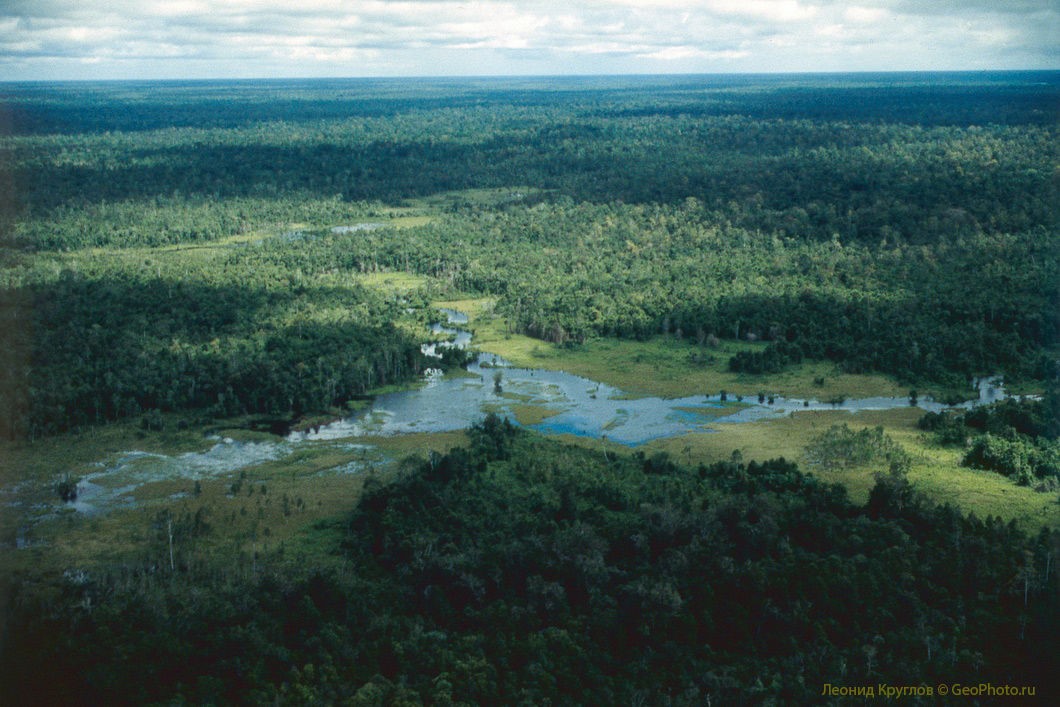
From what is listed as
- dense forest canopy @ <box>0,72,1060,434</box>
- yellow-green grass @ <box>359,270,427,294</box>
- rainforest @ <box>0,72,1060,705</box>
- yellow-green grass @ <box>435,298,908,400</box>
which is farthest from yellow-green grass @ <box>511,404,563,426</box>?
yellow-green grass @ <box>359,270,427,294</box>

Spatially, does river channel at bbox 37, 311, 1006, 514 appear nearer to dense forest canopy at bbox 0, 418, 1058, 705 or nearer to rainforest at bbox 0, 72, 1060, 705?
rainforest at bbox 0, 72, 1060, 705

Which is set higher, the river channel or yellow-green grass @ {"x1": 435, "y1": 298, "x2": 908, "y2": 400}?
yellow-green grass @ {"x1": 435, "y1": 298, "x2": 908, "y2": 400}

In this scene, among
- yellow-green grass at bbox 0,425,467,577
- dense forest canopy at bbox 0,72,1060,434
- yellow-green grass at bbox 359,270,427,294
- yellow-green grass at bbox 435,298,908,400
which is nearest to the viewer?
yellow-green grass at bbox 0,425,467,577

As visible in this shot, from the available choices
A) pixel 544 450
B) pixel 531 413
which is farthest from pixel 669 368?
pixel 544 450

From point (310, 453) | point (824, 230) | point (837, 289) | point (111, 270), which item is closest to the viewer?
point (310, 453)

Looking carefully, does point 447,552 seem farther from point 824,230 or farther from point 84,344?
point 824,230

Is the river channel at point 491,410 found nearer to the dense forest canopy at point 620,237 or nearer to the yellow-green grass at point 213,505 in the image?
the yellow-green grass at point 213,505

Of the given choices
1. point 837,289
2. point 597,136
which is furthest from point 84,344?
point 597,136
